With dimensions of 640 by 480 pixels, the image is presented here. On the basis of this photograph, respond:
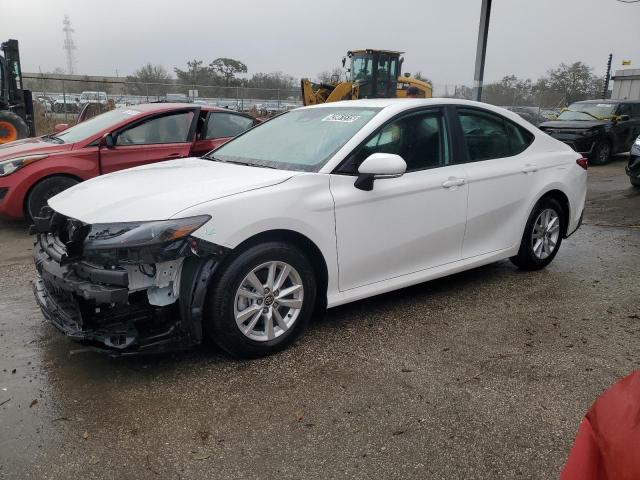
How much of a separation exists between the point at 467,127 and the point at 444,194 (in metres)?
0.71

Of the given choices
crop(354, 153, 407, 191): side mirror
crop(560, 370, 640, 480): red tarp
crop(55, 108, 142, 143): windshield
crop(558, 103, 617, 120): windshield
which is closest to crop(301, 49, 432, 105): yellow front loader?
crop(558, 103, 617, 120): windshield

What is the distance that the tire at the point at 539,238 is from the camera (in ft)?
16.5

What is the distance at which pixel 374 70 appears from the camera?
18578 millimetres

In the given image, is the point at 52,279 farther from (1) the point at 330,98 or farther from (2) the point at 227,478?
(1) the point at 330,98

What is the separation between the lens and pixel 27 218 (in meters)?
6.48

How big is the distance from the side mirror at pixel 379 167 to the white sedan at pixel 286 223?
0.01m

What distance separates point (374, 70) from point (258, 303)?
16.7 m

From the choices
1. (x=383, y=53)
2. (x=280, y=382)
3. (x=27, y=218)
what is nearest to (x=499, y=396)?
(x=280, y=382)

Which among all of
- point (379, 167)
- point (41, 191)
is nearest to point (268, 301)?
point (379, 167)

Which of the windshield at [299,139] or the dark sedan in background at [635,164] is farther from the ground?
the windshield at [299,139]

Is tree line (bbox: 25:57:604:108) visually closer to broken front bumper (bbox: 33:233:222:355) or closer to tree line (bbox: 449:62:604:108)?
tree line (bbox: 449:62:604:108)

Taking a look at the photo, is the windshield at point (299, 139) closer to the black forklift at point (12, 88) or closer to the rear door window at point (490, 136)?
the rear door window at point (490, 136)

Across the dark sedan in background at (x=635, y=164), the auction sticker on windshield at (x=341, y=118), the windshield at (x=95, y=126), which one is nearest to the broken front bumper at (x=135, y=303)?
A: the auction sticker on windshield at (x=341, y=118)

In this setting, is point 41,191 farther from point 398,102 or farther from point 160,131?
point 398,102
